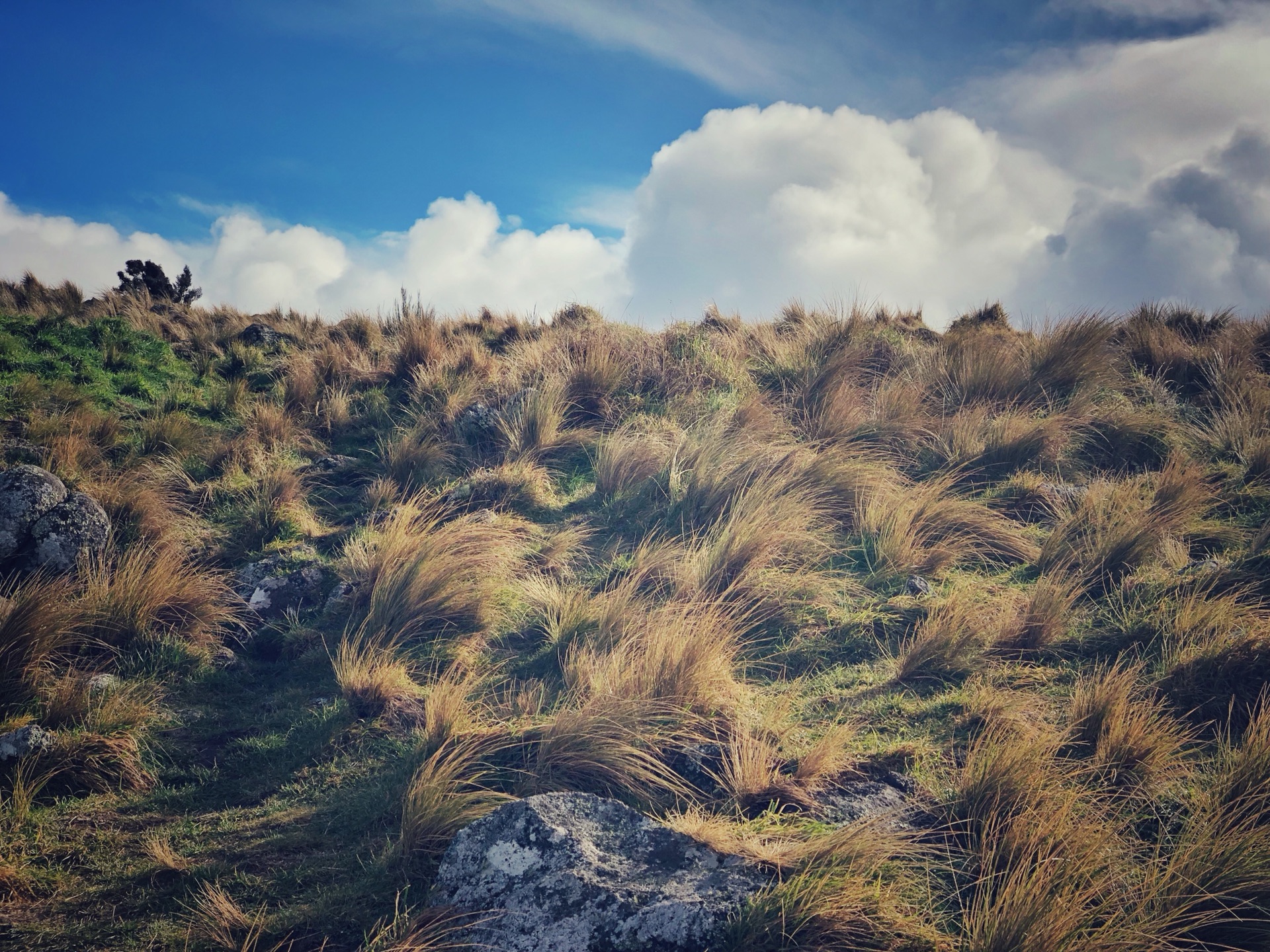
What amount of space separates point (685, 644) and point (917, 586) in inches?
70.1

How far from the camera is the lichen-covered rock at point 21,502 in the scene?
176 inches

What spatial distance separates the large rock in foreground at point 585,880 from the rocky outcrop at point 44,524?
367 centimetres

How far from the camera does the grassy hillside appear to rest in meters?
2.45

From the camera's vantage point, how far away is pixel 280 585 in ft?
15.7

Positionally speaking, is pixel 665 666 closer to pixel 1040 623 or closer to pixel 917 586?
pixel 917 586

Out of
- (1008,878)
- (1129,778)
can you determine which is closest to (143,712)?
(1008,878)

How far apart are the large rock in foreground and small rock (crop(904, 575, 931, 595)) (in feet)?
8.57

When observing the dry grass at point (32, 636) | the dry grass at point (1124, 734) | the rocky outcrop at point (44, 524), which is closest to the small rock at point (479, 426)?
the rocky outcrop at point (44, 524)

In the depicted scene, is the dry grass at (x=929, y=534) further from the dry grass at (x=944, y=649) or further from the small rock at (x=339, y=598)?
the small rock at (x=339, y=598)

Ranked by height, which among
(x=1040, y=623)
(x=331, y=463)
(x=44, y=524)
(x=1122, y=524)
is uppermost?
(x=331, y=463)

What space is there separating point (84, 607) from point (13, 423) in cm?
408

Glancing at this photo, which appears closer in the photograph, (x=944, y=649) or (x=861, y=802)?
(x=861, y=802)

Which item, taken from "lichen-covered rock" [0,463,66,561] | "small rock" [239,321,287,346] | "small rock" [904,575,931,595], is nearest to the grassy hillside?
"small rock" [904,575,931,595]

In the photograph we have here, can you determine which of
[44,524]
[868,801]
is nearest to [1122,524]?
[868,801]
